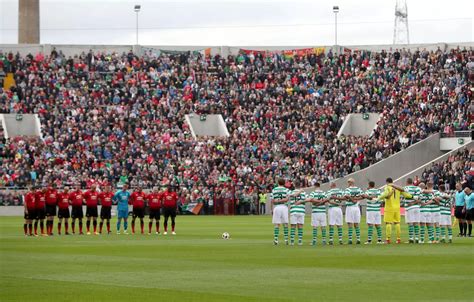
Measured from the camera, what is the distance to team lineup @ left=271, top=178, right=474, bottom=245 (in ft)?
112

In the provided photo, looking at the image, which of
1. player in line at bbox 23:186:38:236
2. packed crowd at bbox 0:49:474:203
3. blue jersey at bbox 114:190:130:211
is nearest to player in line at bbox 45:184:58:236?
player in line at bbox 23:186:38:236

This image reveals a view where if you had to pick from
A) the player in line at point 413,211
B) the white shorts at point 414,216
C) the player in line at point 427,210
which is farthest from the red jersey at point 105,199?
the player in line at point 427,210

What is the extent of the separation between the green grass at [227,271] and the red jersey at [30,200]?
3657mm

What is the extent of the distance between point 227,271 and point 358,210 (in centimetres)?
1134

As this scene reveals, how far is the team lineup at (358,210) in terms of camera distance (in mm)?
34281

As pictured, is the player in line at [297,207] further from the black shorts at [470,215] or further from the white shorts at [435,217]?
the black shorts at [470,215]

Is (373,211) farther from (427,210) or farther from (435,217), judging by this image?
(435,217)

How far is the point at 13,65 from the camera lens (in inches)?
3063

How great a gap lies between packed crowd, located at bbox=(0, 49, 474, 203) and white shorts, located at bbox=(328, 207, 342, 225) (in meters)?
33.1

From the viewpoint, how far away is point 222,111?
77.9 meters

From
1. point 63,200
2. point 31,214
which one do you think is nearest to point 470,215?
point 63,200

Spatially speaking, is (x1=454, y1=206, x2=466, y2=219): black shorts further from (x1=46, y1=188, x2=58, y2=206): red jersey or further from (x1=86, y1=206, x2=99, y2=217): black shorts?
(x1=46, y1=188, x2=58, y2=206): red jersey

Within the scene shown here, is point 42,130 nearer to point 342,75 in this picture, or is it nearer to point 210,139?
point 210,139

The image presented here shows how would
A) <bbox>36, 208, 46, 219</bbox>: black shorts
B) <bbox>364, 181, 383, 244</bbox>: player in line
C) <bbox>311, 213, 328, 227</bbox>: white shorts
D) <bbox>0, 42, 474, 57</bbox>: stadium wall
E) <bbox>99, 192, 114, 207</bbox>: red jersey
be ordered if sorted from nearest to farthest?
<bbox>311, 213, 328, 227</bbox>: white shorts → <bbox>364, 181, 383, 244</bbox>: player in line → <bbox>36, 208, 46, 219</bbox>: black shorts → <bbox>99, 192, 114, 207</bbox>: red jersey → <bbox>0, 42, 474, 57</bbox>: stadium wall
